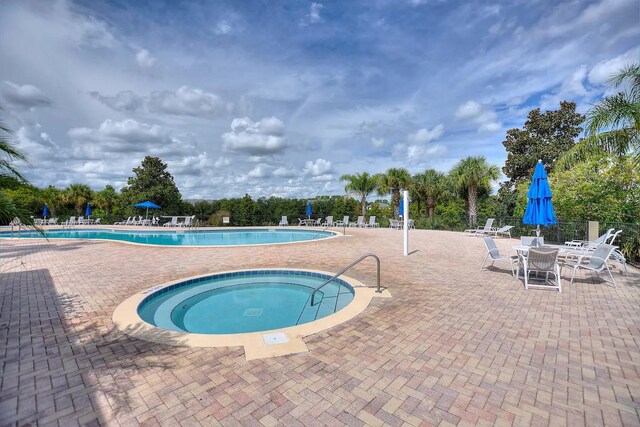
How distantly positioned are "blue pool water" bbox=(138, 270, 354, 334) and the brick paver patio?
2.76 feet

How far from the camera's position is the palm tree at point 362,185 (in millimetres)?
25969

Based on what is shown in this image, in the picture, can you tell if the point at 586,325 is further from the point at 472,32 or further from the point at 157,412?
the point at 472,32

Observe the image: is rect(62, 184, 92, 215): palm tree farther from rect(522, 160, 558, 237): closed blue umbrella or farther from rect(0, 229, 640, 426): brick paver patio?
rect(522, 160, 558, 237): closed blue umbrella

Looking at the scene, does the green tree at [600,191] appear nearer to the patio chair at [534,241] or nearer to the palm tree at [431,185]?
the patio chair at [534,241]

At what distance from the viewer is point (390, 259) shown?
9062 millimetres

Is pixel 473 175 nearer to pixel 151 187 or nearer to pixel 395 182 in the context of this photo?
pixel 395 182

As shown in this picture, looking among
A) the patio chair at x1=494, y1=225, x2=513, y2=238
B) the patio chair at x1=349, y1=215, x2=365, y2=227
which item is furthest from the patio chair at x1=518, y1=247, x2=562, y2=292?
the patio chair at x1=349, y1=215, x2=365, y2=227

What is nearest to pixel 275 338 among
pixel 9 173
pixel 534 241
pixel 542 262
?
pixel 9 173

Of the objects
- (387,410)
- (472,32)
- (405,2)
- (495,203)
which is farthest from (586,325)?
(495,203)

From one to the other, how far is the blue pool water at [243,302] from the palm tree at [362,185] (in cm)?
1961

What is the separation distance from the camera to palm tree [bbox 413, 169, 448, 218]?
24.1m

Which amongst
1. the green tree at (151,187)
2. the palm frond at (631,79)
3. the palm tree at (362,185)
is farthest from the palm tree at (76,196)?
the palm frond at (631,79)

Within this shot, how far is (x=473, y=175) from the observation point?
62.6ft

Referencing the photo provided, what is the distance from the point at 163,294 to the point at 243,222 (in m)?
19.2
